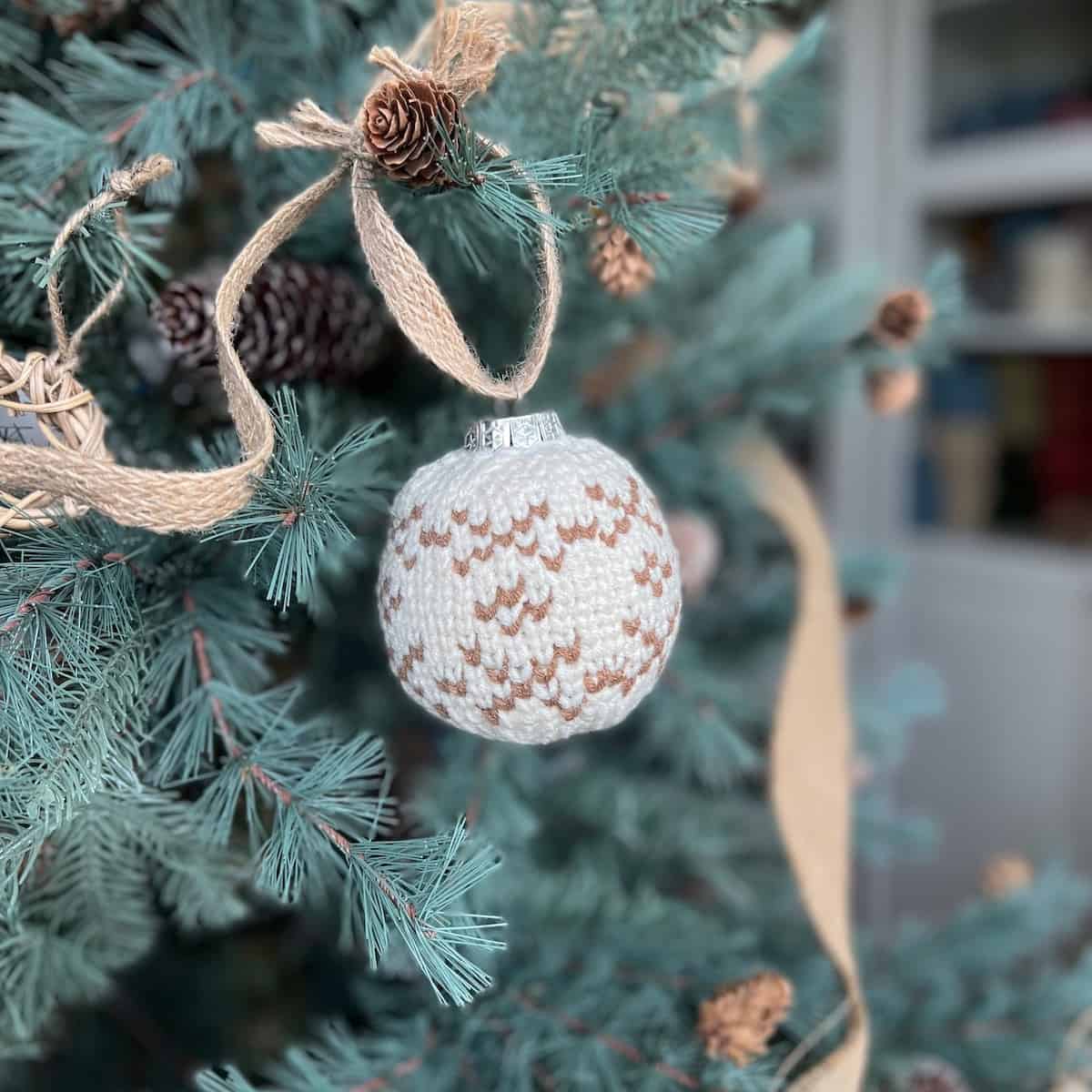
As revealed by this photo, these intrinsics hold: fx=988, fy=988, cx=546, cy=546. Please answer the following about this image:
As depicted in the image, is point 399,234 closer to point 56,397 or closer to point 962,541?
point 56,397

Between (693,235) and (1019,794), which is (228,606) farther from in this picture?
(1019,794)

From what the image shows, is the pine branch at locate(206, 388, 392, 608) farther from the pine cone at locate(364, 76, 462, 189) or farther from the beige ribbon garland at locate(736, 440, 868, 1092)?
the beige ribbon garland at locate(736, 440, 868, 1092)

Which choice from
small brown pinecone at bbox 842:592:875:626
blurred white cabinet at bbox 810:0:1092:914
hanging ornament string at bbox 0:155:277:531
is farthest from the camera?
blurred white cabinet at bbox 810:0:1092:914

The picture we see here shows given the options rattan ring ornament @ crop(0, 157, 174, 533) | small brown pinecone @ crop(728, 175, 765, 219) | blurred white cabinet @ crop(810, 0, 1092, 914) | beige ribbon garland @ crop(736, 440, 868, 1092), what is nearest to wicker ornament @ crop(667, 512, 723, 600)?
beige ribbon garland @ crop(736, 440, 868, 1092)

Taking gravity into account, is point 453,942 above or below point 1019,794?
above

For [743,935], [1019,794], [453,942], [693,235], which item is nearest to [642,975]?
[743,935]

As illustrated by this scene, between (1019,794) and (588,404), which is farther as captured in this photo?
(1019,794)
